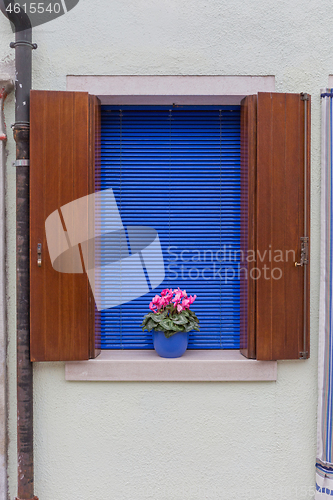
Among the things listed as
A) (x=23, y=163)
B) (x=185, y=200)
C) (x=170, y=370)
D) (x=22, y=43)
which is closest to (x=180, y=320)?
(x=170, y=370)

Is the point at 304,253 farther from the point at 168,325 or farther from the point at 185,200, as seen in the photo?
the point at 168,325

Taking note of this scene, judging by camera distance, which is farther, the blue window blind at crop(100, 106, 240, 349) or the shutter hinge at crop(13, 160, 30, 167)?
the blue window blind at crop(100, 106, 240, 349)

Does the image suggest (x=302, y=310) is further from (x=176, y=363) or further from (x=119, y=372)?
(x=119, y=372)

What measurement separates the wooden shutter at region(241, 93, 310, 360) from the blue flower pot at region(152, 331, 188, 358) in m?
0.53

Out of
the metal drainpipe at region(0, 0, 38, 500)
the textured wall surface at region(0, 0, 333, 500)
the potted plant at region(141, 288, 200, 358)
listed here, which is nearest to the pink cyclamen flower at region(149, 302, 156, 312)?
the potted plant at region(141, 288, 200, 358)

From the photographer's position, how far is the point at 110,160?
2652mm

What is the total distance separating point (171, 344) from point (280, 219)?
3.89 ft

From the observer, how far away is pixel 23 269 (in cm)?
241

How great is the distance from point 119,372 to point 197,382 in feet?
1.88

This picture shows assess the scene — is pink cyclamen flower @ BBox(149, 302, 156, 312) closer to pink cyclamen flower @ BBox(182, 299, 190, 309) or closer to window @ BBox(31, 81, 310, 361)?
pink cyclamen flower @ BBox(182, 299, 190, 309)

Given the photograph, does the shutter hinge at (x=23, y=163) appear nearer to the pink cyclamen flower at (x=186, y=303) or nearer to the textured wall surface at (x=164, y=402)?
the textured wall surface at (x=164, y=402)

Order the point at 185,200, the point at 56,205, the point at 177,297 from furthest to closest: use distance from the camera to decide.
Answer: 1. the point at 185,200
2. the point at 177,297
3. the point at 56,205

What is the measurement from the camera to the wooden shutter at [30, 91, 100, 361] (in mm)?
2355

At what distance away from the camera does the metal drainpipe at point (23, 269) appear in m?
2.39
